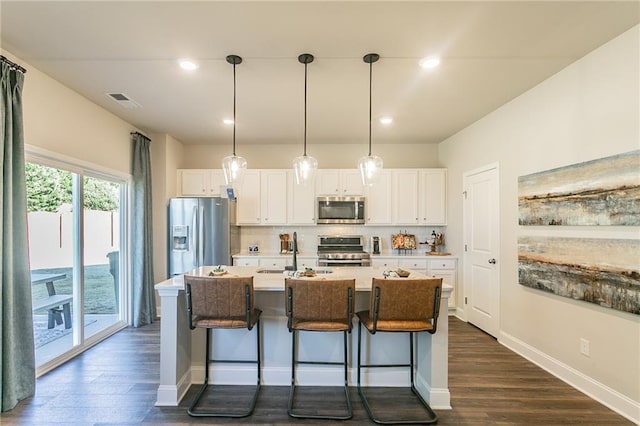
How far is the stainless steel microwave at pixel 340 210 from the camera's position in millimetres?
5016

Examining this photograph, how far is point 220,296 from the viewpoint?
2275 mm

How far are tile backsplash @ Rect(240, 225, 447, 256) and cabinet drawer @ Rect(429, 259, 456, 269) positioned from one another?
54 centimetres

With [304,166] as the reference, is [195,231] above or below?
below

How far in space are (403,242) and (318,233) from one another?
142cm

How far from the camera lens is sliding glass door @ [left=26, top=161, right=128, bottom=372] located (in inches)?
116

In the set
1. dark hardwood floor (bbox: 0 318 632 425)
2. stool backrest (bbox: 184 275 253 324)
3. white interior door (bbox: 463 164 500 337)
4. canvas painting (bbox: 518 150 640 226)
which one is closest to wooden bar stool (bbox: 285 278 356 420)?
stool backrest (bbox: 184 275 253 324)

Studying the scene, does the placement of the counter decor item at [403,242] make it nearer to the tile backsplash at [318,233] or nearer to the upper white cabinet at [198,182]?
the tile backsplash at [318,233]

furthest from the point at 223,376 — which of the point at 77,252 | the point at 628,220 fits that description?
the point at 628,220

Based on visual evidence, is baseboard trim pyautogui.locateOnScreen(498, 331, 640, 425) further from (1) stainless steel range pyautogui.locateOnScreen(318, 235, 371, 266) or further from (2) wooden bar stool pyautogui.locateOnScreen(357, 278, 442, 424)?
(1) stainless steel range pyautogui.locateOnScreen(318, 235, 371, 266)

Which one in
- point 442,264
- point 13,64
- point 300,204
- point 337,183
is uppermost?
point 13,64

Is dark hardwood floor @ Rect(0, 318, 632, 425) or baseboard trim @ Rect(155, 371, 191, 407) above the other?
baseboard trim @ Rect(155, 371, 191, 407)

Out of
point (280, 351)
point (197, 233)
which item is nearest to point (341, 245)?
point (197, 233)

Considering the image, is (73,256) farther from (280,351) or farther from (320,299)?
(320,299)

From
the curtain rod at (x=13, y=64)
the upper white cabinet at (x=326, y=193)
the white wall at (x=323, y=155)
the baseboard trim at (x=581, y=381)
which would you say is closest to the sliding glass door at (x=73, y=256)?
the curtain rod at (x=13, y=64)
